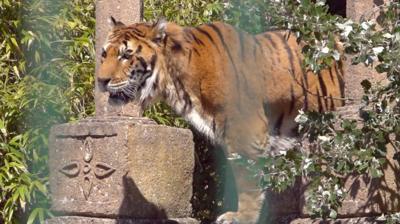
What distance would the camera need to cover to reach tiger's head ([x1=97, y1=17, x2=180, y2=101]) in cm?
408

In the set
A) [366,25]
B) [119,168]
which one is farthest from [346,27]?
[119,168]

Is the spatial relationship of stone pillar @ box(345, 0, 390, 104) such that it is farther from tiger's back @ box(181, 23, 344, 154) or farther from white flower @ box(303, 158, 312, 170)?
white flower @ box(303, 158, 312, 170)

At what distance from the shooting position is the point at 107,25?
4234 millimetres

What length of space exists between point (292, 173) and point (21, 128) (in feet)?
5.16

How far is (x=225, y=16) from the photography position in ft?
15.2

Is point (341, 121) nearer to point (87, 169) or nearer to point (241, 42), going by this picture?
point (241, 42)

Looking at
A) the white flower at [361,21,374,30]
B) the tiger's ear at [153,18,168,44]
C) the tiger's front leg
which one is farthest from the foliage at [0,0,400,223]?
the tiger's front leg

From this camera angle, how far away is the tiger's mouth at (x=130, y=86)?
159 inches

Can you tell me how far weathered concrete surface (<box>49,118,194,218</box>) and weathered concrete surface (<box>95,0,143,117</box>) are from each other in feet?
0.24

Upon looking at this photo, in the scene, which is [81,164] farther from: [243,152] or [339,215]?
[339,215]

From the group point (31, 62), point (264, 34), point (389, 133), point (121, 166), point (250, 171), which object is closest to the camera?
point (389, 133)

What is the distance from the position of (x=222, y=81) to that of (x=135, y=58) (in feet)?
1.08

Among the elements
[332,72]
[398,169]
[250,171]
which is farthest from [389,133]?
[332,72]

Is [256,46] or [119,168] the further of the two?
[256,46]
